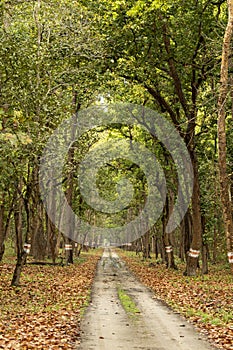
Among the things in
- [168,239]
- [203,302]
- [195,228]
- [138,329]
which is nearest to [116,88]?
[195,228]

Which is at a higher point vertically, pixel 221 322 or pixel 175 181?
pixel 175 181

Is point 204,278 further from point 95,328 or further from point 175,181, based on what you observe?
point 95,328

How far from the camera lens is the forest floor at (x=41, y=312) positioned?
30.6ft

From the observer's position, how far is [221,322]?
11.7 meters

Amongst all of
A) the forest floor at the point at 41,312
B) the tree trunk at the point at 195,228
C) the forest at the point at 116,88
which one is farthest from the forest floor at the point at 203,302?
the forest floor at the point at 41,312

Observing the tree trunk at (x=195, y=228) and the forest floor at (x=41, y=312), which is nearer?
the forest floor at (x=41, y=312)

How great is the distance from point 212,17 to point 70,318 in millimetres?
14636

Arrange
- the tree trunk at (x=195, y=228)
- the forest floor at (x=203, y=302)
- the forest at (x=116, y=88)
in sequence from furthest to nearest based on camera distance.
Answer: the tree trunk at (x=195, y=228)
the forest at (x=116, y=88)
the forest floor at (x=203, y=302)

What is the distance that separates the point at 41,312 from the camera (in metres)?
12.8

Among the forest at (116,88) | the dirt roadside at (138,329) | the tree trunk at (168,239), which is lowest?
the dirt roadside at (138,329)

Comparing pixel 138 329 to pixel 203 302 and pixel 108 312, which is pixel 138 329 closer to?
pixel 108 312

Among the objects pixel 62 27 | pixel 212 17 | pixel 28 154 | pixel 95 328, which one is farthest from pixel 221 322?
pixel 212 17

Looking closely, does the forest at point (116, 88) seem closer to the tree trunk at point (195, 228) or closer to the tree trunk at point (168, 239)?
the tree trunk at point (195, 228)

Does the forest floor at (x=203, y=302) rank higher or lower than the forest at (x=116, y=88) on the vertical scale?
lower
